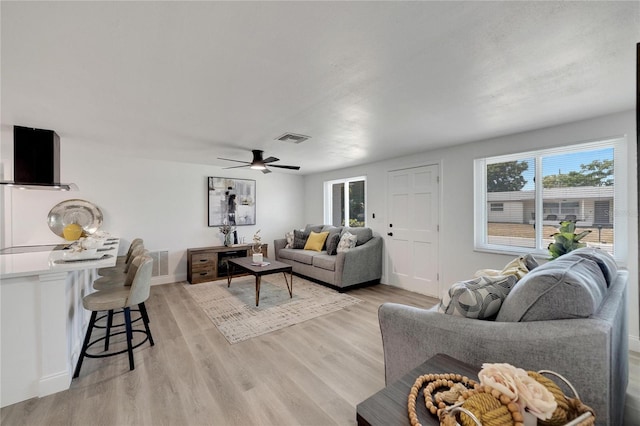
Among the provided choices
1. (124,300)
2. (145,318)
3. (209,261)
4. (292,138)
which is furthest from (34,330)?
(209,261)

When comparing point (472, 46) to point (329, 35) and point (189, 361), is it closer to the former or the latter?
point (329, 35)

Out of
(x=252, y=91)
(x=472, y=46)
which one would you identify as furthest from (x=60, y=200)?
(x=472, y=46)

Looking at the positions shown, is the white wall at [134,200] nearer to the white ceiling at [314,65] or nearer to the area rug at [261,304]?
the area rug at [261,304]

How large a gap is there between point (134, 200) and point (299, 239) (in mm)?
3116

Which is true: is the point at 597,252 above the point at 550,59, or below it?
below

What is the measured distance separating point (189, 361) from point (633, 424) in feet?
10.4

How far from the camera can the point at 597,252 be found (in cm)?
192

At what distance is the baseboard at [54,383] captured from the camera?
1.90m

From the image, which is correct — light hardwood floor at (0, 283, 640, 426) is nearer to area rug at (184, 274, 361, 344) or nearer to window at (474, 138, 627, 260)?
area rug at (184, 274, 361, 344)

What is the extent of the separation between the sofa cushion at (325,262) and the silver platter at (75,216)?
359cm

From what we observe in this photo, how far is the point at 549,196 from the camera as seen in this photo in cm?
306

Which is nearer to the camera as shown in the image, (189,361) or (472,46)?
(472,46)

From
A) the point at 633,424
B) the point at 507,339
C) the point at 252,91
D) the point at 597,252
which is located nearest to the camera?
the point at 507,339

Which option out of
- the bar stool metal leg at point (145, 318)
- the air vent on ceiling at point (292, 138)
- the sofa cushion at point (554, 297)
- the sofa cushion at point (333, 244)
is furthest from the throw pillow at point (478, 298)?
the sofa cushion at point (333, 244)
